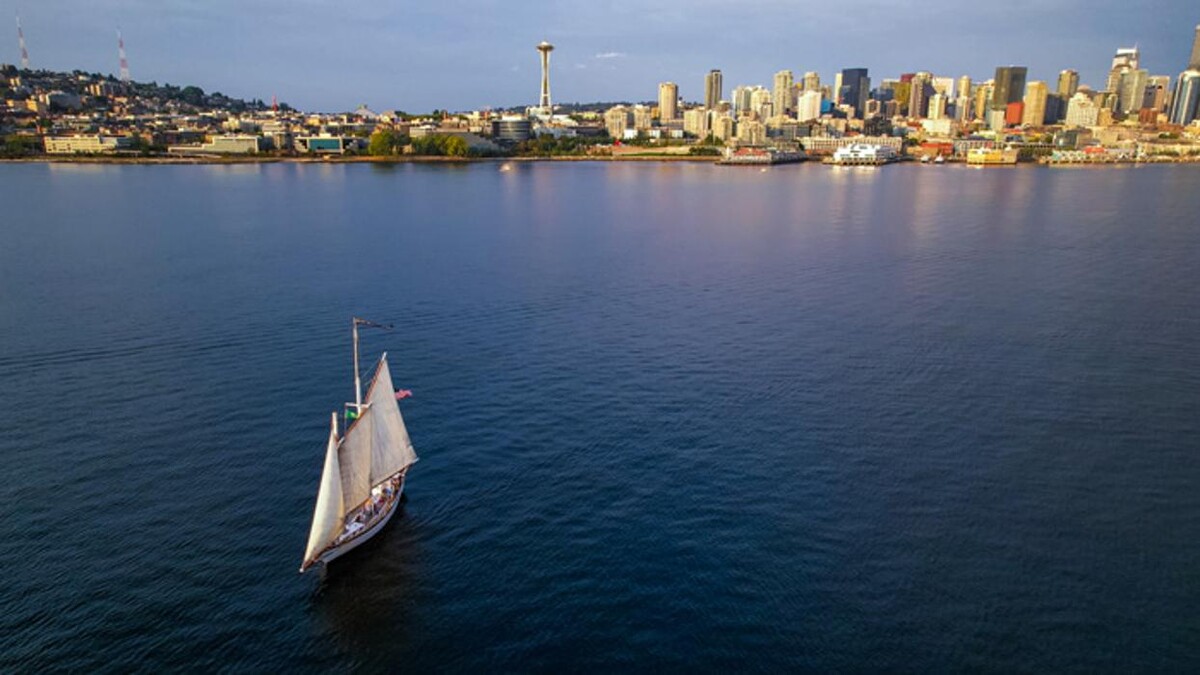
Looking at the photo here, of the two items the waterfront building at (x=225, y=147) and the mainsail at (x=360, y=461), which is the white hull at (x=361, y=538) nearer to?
the mainsail at (x=360, y=461)

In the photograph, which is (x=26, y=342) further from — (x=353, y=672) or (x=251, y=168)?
(x=251, y=168)

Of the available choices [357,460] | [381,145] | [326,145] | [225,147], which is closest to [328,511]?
[357,460]

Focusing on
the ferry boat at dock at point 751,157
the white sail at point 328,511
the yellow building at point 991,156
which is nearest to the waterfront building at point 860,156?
the ferry boat at dock at point 751,157

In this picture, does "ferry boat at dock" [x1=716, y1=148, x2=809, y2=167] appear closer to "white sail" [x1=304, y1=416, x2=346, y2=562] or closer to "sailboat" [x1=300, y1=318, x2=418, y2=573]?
"sailboat" [x1=300, y1=318, x2=418, y2=573]

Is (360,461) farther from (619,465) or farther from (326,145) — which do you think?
(326,145)

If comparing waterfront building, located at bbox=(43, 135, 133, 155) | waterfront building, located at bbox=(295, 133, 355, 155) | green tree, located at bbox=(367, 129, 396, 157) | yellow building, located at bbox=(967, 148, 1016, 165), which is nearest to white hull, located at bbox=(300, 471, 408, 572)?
green tree, located at bbox=(367, 129, 396, 157)
